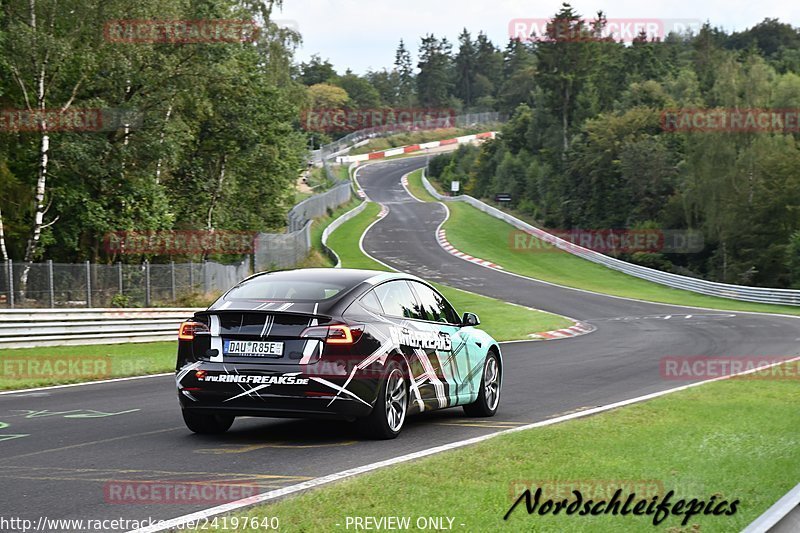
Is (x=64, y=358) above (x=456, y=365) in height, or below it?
below

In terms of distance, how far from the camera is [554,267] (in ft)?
196

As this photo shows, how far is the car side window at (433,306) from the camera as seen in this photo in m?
10.6

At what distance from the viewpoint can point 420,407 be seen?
992 cm

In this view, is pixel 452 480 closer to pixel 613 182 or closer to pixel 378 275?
pixel 378 275

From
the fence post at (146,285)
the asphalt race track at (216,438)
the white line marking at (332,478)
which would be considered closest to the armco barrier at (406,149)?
the fence post at (146,285)

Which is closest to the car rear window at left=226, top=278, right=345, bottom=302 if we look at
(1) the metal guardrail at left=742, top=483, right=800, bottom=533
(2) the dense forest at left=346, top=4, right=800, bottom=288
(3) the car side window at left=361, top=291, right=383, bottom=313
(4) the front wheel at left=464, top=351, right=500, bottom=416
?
(3) the car side window at left=361, top=291, right=383, bottom=313

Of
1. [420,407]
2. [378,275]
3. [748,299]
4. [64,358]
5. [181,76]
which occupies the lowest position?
[748,299]

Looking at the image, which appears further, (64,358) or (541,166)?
(541,166)

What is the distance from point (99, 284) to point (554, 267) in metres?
38.0

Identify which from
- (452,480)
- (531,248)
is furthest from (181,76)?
(531,248)

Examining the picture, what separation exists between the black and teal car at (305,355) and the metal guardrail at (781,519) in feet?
16.5

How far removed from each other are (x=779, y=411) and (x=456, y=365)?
3.93 m

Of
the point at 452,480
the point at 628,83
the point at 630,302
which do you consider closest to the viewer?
the point at 452,480

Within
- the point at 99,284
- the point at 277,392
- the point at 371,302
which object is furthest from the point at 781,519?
the point at 99,284
